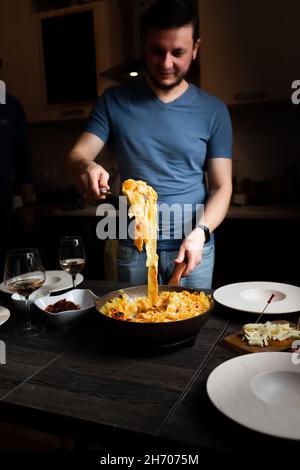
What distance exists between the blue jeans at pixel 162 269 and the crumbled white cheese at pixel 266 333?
730mm

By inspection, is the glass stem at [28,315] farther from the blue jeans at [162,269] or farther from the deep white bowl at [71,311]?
the blue jeans at [162,269]

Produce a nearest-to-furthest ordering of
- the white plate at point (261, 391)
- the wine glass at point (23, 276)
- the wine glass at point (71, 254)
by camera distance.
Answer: the white plate at point (261, 391)
the wine glass at point (23, 276)
the wine glass at point (71, 254)

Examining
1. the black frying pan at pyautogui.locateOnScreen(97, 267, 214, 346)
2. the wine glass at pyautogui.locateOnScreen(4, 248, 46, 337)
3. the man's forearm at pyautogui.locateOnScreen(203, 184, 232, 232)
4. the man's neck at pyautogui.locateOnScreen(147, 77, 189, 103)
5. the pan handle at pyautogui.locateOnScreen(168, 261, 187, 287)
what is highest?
the man's neck at pyautogui.locateOnScreen(147, 77, 189, 103)

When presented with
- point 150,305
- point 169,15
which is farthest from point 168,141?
point 150,305

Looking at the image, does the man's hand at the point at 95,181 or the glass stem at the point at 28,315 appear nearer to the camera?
the glass stem at the point at 28,315

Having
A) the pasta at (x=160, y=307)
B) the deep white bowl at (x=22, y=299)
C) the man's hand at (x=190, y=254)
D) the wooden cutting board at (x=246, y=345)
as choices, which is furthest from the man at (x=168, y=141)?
the wooden cutting board at (x=246, y=345)

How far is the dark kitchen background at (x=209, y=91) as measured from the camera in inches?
103

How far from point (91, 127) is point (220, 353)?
1.20 meters

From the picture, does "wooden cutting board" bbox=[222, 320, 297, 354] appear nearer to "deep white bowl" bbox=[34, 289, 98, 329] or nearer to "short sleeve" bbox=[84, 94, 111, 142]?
"deep white bowl" bbox=[34, 289, 98, 329]

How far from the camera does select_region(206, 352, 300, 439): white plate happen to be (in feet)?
2.11

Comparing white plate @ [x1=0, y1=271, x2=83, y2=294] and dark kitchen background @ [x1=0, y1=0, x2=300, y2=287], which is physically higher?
dark kitchen background @ [x1=0, y1=0, x2=300, y2=287]

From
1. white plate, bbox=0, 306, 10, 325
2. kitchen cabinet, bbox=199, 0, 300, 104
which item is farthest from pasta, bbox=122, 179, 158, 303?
kitchen cabinet, bbox=199, 0, 300, 104

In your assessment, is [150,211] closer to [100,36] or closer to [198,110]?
[198,110]

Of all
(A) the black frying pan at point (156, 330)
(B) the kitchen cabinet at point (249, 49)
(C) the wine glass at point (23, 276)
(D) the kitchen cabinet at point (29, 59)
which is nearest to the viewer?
(A) the black frying pan at point (156, 330)
